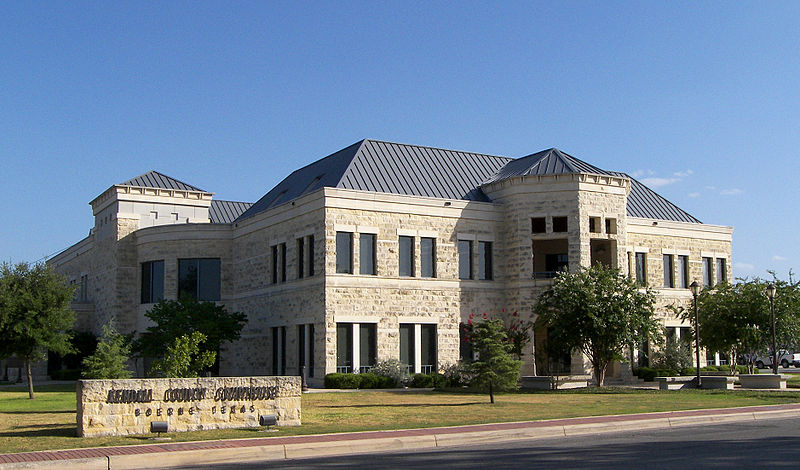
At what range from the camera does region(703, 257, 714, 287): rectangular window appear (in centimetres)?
4994

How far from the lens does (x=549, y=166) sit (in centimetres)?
4275

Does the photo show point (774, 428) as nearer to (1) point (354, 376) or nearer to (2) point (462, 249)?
(1) point (354, 376)

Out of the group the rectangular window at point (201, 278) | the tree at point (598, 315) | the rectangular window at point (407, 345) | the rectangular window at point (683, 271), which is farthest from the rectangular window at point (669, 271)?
the rectangular window at point (201, 278)

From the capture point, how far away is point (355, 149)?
44.6 metres

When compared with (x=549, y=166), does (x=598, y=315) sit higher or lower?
lower

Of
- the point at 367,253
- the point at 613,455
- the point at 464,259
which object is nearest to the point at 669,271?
the point at 464,259

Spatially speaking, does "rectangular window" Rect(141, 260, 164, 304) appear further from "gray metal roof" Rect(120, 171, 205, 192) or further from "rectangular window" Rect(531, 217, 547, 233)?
"rectangular window" Rect(531, 217, 547, 233)

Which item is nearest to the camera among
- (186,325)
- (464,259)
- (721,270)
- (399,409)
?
(399,409)

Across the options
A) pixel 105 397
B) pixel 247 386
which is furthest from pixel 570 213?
pixel 105 397

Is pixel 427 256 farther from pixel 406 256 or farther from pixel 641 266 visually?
pixel 641 266

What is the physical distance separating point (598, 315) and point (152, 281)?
27.1 metres

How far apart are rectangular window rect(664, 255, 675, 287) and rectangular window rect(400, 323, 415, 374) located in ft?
55.1

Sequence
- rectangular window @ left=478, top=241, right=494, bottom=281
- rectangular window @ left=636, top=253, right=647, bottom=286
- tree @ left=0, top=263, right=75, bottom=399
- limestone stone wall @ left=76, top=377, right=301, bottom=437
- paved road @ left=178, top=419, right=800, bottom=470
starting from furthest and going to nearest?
rectangular window @ left=636, top=253, right=647, bottom=286
rectangular window @ left=478, top=241, right=494, bottom=281
tree @ left=0, top=263, right=75, bottom=399
limestone stone wall @ left=76, top=377, right=301, bottom=437
paved road @ left=178, top=419, right=800, bottom=470

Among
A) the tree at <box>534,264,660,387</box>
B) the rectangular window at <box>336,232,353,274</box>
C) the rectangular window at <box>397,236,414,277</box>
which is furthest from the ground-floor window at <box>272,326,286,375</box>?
the tree at <box>534,264,660,387</box>
